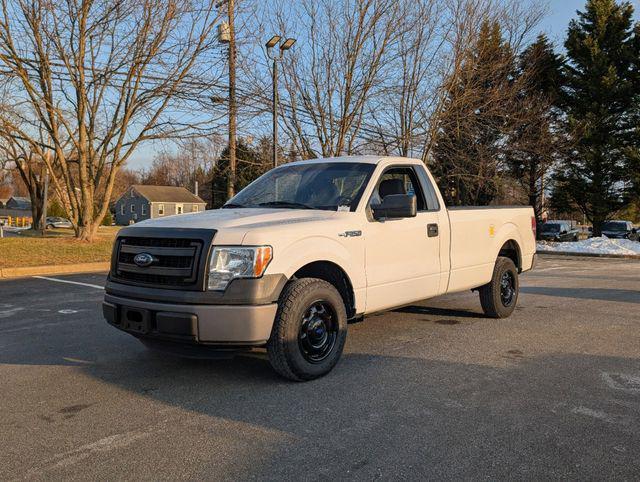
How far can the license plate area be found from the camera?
4.20m

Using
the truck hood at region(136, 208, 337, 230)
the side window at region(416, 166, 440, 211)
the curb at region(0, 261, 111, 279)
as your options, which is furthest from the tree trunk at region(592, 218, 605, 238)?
the truck hood at region(136, 208, 337, 230)

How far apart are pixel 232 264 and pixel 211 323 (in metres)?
0.46

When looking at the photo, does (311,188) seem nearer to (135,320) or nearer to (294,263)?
(294,263)

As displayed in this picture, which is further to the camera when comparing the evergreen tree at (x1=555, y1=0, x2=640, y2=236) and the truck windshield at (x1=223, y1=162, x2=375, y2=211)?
the evergreen tree at (x1=555, y1=0, x2=640, y2=236)

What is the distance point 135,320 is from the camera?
4332mm

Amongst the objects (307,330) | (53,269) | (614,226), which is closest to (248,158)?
(53,269)

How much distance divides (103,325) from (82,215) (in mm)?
12769

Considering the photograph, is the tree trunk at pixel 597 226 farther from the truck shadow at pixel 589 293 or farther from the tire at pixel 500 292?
the tire at pixel 500 292

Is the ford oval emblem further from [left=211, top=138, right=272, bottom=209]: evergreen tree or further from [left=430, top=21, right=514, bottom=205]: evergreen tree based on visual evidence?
[left=430, top=21, right=514, bottom=205]: evergreen tree

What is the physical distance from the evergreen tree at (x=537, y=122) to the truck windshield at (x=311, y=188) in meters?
20.7

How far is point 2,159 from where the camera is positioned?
31.5 metres

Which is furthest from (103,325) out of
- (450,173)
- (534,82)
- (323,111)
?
(534,82)

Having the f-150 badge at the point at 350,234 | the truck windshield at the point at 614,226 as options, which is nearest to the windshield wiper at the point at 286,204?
the f-150 badge at the point at 350,234

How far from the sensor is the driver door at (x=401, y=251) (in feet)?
16.9
